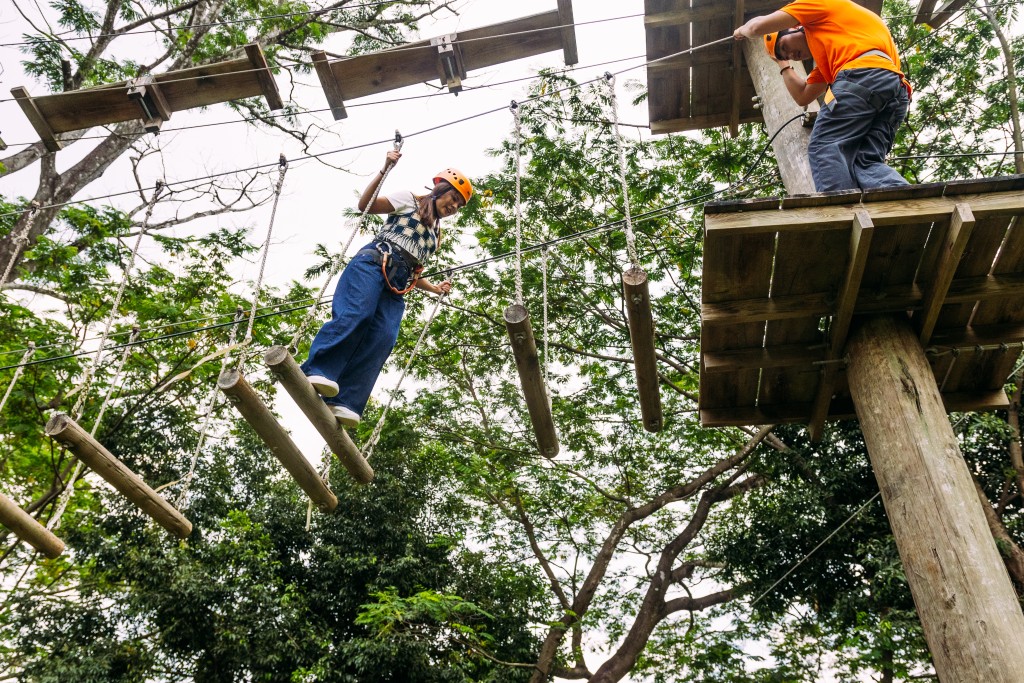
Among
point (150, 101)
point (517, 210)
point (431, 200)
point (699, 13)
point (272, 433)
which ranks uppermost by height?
point (699, 13)

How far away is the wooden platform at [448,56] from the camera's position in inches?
201

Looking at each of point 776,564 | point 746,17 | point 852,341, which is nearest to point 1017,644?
point 852,341

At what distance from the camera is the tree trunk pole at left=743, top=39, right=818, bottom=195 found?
12.0 ft

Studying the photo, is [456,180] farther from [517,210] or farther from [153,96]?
[153,96]

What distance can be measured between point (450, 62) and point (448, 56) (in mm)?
44

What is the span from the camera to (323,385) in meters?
3.18

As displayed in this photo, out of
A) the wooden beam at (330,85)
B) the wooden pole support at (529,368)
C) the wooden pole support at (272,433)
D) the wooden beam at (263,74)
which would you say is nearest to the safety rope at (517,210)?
the wooden pole support at (529,368)

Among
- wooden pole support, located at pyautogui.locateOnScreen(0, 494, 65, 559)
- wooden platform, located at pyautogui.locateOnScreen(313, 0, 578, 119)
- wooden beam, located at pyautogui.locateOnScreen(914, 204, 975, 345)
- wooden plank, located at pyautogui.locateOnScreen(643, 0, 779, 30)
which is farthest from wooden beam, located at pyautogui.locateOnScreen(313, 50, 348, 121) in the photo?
wooden beam, located at pyautogui.locateOnScreen(914, 204, 975, 345)

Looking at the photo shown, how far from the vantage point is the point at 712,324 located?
294 centimetres

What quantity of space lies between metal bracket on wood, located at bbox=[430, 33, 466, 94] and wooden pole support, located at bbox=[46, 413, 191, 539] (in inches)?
131

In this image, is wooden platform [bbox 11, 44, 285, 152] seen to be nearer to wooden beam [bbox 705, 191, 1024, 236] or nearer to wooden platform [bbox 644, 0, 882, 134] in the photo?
wooden platform [bbox 644, 0, 882, 134]

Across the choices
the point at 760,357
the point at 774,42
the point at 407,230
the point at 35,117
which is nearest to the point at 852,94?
the point at 774,42

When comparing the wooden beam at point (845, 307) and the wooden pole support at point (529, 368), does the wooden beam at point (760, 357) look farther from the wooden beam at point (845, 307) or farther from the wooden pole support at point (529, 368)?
the wooden pole support at point (529, 368)

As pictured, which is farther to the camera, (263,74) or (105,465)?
(263,74)
